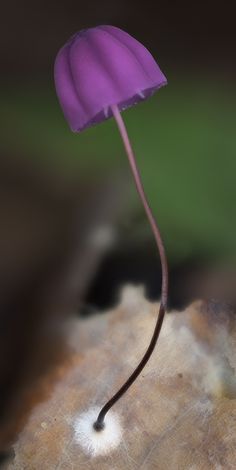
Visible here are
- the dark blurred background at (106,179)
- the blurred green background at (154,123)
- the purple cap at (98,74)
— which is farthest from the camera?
the blurred green background at (154,123)

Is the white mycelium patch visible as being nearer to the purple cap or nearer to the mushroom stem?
the mushroom stem

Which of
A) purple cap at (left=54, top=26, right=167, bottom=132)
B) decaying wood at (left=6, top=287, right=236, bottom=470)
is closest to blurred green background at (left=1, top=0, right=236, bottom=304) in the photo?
decaying wood at (left=6, top=287, right=236, bottom=470)

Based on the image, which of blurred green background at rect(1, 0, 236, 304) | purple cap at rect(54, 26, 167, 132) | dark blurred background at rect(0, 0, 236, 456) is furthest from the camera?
blurred green background at rect(1, 0, 236, 304)

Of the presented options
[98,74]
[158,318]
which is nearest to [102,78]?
[98,74]

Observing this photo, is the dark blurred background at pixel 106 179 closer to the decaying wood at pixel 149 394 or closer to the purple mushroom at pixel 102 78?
the decaying wood at pixel 149 394

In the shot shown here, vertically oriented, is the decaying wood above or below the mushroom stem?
below

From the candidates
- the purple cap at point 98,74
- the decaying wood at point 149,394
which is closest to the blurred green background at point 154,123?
the decaying wood at point 149,394

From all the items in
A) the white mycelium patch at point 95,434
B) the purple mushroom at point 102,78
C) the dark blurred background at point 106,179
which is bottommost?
the white mycelium patch at point 95,434

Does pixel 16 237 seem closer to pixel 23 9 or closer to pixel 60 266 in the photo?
pixel 60 266

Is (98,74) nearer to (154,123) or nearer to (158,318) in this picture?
(158,318)
